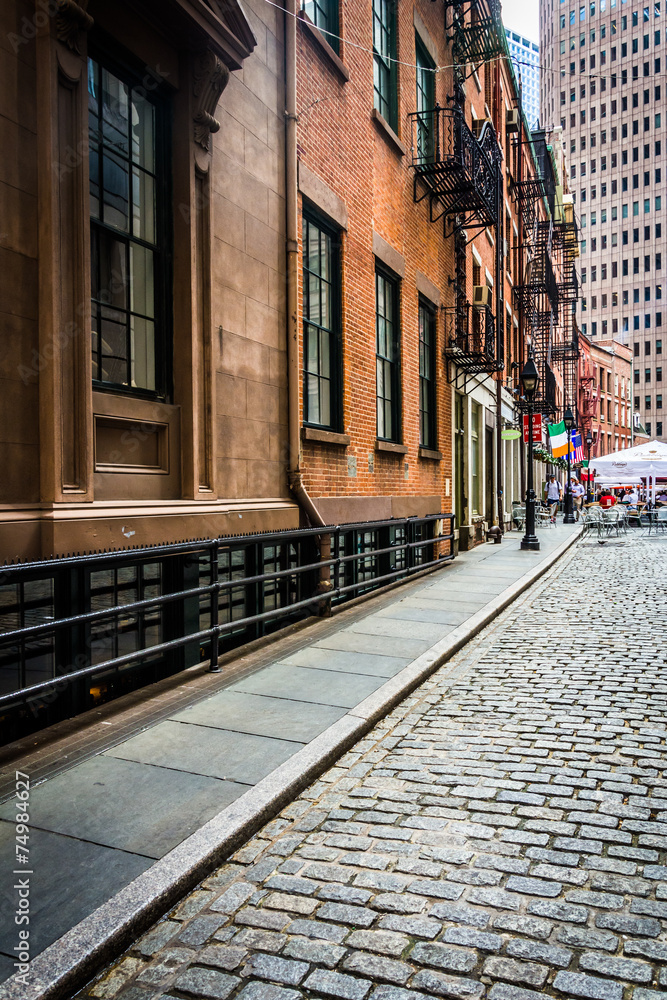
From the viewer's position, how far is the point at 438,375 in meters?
15.4

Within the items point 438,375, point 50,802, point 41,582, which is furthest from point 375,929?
point 438,375

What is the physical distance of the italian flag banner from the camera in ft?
102

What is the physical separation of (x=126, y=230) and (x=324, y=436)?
13.2 feet

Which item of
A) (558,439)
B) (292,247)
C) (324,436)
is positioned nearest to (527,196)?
(558,439)

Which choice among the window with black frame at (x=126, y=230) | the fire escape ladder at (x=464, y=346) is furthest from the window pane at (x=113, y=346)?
the fire escape ladder at (x=464, y=346)

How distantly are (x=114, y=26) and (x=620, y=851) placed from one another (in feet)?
20.8

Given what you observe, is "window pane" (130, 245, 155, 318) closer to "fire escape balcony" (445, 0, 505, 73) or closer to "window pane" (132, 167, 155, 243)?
"window pane" (132, 167, 155, 243)

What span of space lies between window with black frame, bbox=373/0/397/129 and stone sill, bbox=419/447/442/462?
5.71 m

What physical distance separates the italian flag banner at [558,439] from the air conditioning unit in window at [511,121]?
38.0ft

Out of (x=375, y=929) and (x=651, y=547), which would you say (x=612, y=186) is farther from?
(x=375, y=929)

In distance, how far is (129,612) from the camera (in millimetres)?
5281

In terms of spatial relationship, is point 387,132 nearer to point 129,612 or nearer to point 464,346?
point 464,346

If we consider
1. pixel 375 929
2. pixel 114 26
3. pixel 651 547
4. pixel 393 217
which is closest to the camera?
pixel 375 929

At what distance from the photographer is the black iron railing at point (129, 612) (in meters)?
4.48
